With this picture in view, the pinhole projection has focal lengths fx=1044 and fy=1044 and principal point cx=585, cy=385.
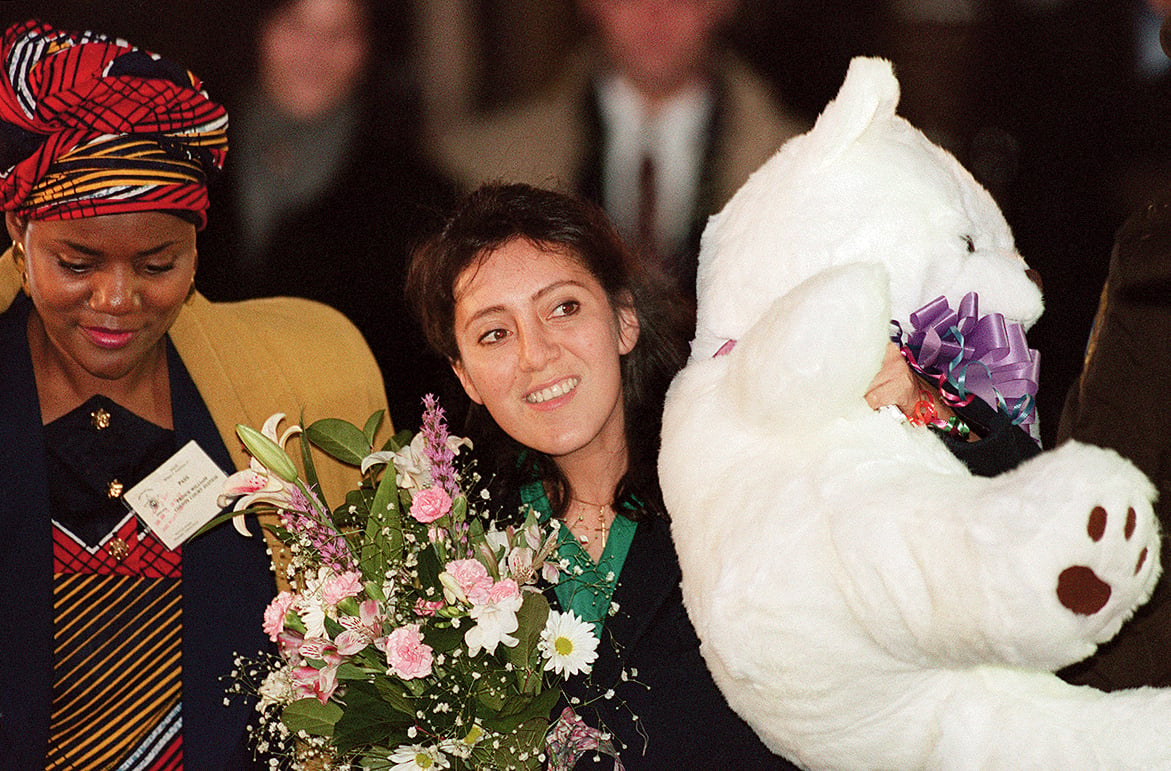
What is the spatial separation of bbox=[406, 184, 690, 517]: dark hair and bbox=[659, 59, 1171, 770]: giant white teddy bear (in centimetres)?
45

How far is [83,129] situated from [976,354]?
1.51 metres

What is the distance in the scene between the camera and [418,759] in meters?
1.37

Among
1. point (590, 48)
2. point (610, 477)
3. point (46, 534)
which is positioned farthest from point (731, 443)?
point (46, 534)

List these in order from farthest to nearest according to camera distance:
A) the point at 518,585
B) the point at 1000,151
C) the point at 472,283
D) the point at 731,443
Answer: the point at 1000,151
the point at 472,283
the point at 518,585
the point at 731,443

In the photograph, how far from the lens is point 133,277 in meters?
1.90

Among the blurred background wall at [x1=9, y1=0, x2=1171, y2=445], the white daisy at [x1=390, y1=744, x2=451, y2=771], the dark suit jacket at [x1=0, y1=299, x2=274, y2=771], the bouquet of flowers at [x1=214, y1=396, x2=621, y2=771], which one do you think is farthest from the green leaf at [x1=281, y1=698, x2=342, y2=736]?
the blurred background wall at [x1=9, y1=0, x2=1171, y2=445]

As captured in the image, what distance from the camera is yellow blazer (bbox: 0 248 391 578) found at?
2051mm

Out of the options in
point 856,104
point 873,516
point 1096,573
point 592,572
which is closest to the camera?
point 1096,573

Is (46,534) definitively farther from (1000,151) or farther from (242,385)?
(1000,151)

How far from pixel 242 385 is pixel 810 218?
1278 mm

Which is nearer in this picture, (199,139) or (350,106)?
(199,139)

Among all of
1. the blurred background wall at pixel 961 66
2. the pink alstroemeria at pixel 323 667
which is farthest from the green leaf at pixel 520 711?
the blurred background wall at pixel 961 66

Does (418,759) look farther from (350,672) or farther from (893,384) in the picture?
(893,384)

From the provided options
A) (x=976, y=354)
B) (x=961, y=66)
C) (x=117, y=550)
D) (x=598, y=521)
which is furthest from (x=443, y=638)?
(x=961, y=66)
